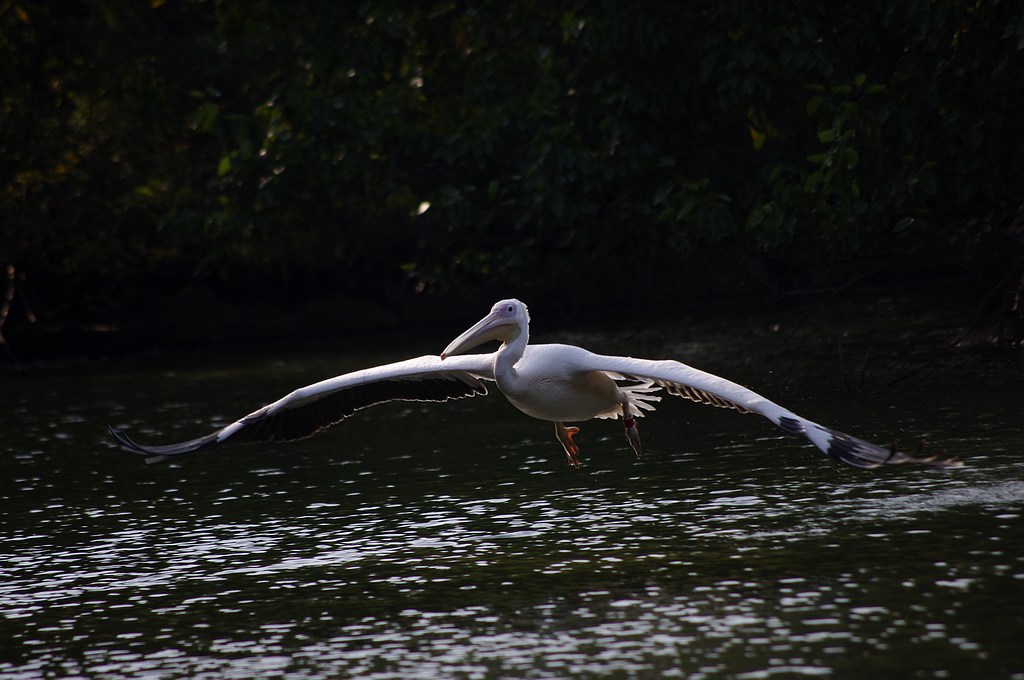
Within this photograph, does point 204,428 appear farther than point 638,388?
Yes

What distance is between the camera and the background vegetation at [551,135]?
12.3 m

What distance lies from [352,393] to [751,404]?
10.0ft

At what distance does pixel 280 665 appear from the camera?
247 inches

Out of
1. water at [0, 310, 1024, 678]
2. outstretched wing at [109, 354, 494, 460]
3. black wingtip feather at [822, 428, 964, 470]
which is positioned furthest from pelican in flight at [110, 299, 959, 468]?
black wingtip feather at [822, 428, 964, 470]

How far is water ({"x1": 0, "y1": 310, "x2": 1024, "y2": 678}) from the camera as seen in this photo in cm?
618

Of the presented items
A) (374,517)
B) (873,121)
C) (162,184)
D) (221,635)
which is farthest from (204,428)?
(162,184)

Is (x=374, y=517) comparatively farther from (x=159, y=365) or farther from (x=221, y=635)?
(x=159, y=365)

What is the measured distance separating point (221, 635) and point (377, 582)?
39.8 inches

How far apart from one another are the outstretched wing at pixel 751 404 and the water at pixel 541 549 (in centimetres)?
53

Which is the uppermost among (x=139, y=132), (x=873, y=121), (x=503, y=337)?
(x=139, y=132)

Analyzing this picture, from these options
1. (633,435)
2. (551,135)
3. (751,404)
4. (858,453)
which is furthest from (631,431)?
(551,135)

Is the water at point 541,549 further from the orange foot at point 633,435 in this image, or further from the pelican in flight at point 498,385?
the pelican in flight at point 498,385

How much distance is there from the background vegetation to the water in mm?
1659

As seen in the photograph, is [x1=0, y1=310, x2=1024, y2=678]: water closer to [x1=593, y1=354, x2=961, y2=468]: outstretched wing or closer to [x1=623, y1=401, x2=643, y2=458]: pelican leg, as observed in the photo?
[x1=623, y1=401, x2=643, y2=458]: pelican leg
